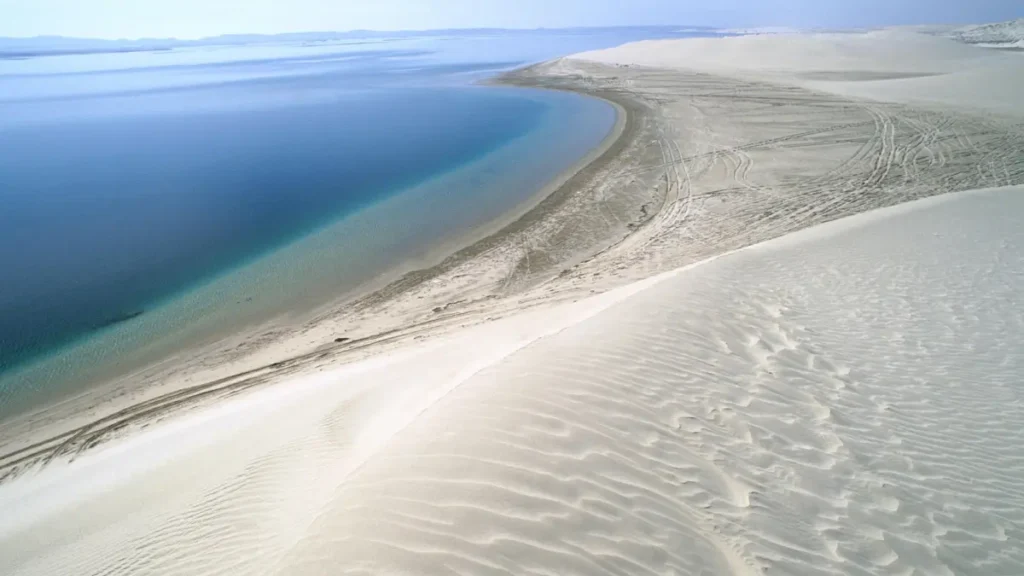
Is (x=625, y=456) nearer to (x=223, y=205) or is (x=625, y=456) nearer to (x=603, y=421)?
(x=603, y=421)

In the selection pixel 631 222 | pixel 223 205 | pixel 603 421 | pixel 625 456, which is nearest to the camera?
pixel 625 456

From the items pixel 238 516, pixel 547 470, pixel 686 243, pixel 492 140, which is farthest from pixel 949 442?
pixel 492 140

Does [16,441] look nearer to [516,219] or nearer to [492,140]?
[516,219]

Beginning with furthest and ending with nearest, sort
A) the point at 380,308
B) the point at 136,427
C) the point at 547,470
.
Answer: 1. the point at 380,308
2. the point at 136,427
3. the point at 547,470

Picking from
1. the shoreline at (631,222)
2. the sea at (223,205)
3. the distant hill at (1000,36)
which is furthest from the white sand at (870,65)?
the sea at (223,205)

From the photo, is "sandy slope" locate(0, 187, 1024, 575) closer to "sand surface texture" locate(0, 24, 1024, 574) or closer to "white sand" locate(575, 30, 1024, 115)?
"sand surface texture" locate(0, 24, 1024, 574)

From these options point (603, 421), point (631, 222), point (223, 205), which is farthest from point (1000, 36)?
point (603, 421)

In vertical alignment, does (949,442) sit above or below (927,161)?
below
